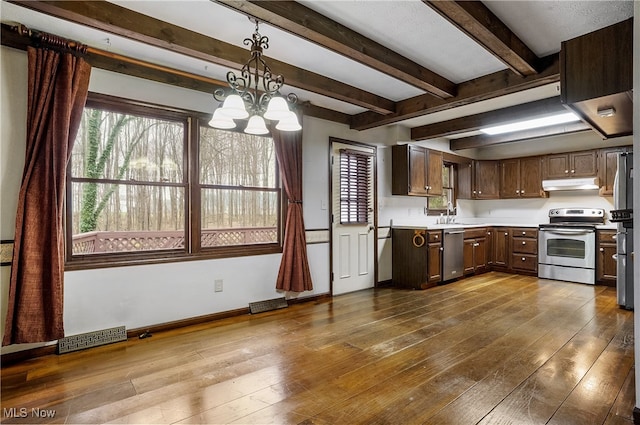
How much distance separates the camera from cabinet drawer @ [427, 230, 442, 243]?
5074 millimetres

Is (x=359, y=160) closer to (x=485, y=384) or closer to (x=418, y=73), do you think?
(x=418, y=73)

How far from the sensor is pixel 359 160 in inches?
200

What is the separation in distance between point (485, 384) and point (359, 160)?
3.45 metres

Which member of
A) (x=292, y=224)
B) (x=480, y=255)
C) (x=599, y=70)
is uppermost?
(x=599, y=70)

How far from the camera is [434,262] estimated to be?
515 cm

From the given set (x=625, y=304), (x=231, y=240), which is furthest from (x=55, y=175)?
(x=625, y=304)

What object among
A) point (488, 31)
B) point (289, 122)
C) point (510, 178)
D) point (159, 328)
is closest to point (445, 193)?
point (510, 178)

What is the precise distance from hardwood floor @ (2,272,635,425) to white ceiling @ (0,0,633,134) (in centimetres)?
252

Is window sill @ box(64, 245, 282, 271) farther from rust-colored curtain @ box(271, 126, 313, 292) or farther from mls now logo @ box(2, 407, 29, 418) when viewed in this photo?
mls now logo @ box(2, 407, 29, 418)

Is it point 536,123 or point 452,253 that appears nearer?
point 536,123

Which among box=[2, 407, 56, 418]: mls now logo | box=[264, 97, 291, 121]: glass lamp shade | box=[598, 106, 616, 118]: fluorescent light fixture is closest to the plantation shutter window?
box=[264, 97, 291, 121]: glass lamp shade

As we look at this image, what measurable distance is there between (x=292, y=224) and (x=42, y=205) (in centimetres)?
235

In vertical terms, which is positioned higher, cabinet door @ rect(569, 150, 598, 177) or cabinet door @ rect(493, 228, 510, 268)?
cabinet door @ rect(569, 150, 598, 177)

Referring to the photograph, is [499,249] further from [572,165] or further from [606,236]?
[572,165]
